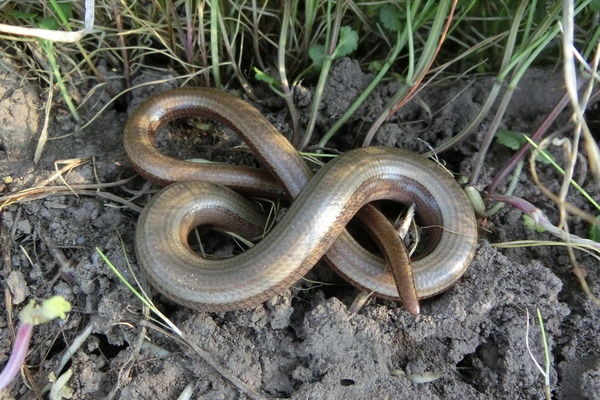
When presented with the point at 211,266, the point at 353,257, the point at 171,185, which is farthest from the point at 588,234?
the point at 171,185

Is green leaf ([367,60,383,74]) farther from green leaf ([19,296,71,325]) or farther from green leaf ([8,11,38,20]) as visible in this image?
green leaf ([19,296,71,325])

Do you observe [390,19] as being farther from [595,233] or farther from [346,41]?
[595,233]

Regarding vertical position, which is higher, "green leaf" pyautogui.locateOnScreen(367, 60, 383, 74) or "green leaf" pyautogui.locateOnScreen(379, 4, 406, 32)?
"green leaf" pyautogui.locateOnScreen(379, 4, 406, 32)

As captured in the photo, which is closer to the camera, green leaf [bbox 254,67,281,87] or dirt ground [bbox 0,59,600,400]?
dirt ground [bbox 0,59,600,400]

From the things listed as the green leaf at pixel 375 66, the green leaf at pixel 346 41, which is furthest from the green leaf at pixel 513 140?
the green leaf at pixel 346 41

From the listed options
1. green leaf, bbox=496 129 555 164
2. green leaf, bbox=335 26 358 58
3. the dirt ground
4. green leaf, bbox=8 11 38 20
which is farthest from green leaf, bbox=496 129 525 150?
green leaf, bbox=8 11 38 20

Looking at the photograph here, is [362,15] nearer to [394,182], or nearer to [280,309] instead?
[394,182]
